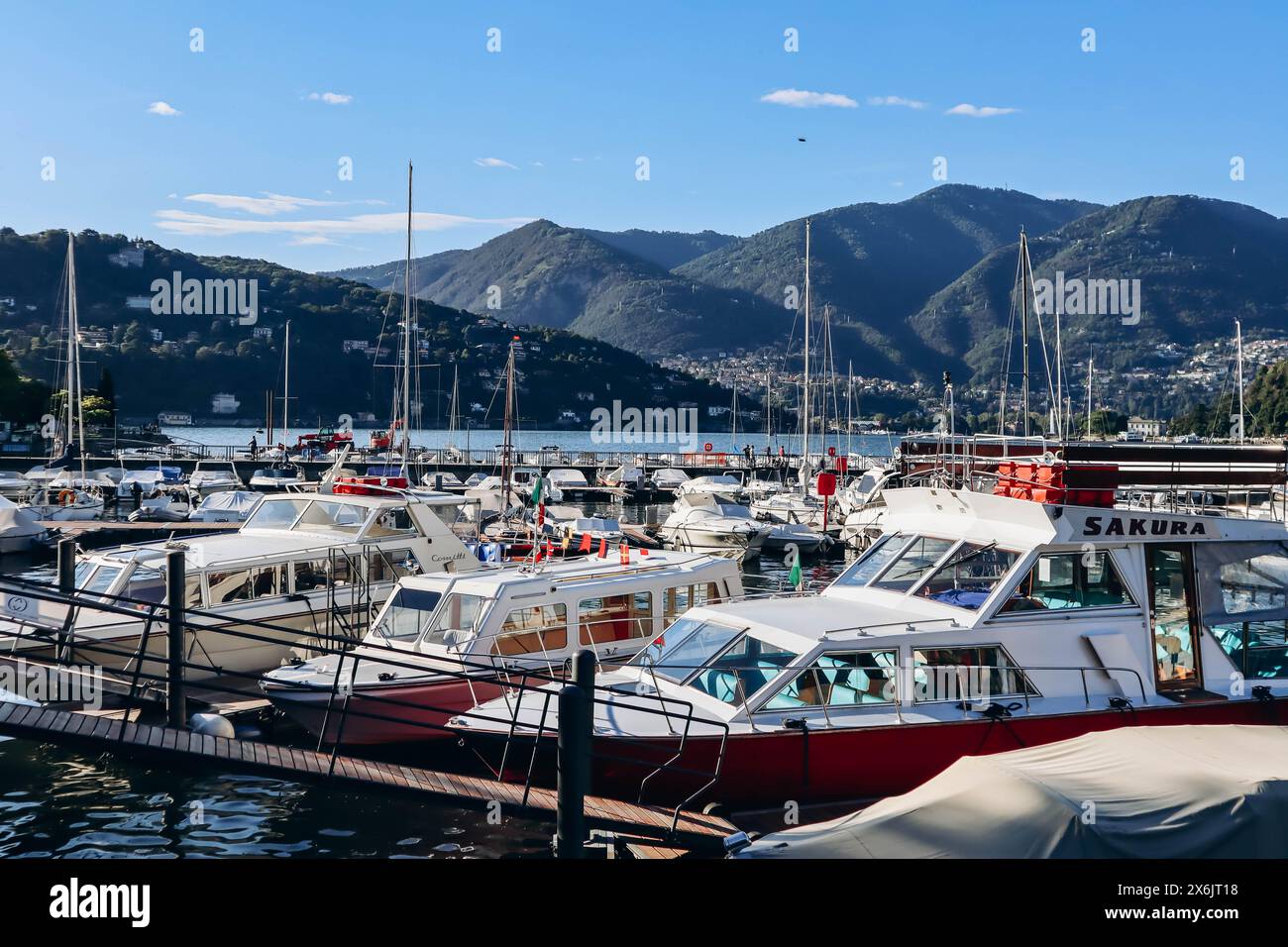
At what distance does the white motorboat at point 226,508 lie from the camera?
45406mm

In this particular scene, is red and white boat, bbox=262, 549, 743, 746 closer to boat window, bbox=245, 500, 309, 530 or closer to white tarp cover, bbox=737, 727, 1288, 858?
boat window, bbox=245, 500, 309, 530

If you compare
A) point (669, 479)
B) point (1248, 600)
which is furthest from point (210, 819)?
point (669, 479)

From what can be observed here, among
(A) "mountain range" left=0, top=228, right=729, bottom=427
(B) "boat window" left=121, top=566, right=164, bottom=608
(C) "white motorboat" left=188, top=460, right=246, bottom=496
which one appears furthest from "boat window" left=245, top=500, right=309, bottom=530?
(A) "mountain range" left=0, top=228, right=729, bottom=427

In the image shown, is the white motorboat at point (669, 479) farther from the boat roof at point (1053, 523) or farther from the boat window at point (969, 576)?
the boat window at point (969, 576)

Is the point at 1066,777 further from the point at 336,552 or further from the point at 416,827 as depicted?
the point at 336,552

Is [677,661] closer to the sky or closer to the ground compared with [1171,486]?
closer to the ground

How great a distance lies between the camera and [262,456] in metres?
83.4

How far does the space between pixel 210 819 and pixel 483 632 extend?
4.09 metres

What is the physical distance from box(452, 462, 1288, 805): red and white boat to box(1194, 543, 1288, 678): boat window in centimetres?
2

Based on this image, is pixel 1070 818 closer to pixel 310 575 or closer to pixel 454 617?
pixel 454 617

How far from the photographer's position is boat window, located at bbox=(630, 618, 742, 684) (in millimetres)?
13035

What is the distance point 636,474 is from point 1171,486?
59.4 m
